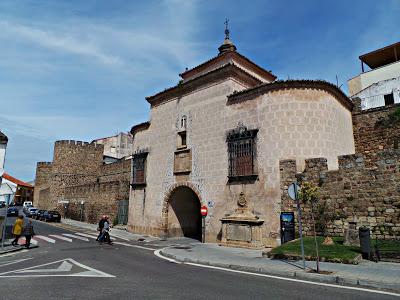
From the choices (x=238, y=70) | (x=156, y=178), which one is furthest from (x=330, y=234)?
(x=156, y=178)

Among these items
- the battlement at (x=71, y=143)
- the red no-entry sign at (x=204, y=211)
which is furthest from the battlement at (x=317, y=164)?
the battlement at (x=71, y=143)

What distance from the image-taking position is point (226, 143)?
51.6 ft

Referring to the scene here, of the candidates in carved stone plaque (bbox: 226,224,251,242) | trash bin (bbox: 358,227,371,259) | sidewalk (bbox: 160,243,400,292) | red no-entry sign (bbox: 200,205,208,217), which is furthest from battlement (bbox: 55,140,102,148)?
trash bin (bbox: 358,227,371,259)

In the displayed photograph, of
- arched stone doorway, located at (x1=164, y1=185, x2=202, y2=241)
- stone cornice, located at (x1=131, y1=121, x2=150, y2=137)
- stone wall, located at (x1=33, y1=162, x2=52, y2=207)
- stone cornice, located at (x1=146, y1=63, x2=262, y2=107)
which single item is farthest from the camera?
stone wall, located at (x1=33, y1=162, x2=52, y2=207)

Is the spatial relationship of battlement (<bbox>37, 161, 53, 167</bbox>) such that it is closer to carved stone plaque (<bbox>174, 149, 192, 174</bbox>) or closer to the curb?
A: carved stone plaque (<bbox>174, 149, 192, 174</bbox>)

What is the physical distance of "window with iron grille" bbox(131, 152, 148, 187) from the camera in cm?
2069

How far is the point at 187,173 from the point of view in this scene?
1745 centimetres

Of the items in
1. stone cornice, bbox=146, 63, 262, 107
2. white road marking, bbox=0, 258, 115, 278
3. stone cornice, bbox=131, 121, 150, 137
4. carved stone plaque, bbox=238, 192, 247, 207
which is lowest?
white road marking, bbox=0, 258, 115, 278

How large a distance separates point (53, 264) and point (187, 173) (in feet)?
30.6

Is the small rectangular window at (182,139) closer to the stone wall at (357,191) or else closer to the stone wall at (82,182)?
the stone wall at (357,191)

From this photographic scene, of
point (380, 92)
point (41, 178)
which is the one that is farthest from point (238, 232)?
point (41, 178)

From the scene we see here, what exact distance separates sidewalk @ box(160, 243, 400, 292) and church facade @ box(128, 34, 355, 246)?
3645 millimetres

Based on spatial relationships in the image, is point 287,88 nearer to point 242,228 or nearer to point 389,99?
point 242,228

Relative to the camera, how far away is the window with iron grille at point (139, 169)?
2069cm
